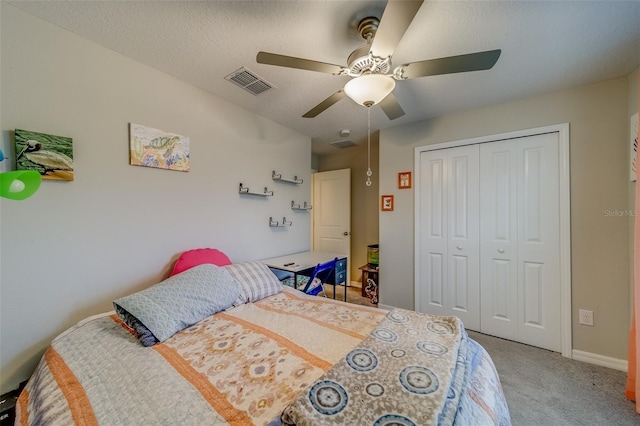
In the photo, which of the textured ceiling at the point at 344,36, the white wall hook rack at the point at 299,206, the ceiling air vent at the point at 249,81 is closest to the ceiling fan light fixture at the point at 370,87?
the textured ceiling at the point at 344,36

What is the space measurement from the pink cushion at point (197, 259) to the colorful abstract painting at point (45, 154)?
852 mm

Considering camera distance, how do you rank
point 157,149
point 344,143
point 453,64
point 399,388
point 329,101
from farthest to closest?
point 344,143 → point 157,149 → point 329,101 → point 453,64 → point 399,388

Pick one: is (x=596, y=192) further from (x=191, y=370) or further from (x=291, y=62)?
(x=191, y=370)

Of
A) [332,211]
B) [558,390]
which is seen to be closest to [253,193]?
[332,211]

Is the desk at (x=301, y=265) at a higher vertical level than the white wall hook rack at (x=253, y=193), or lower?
lower

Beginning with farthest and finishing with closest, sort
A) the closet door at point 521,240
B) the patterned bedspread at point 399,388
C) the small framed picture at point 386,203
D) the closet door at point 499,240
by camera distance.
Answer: the small framed picture at point 386,203 → the closet door at point 499,240 → the closet door at point 521,240 → the patterned bedspread at point 399,388

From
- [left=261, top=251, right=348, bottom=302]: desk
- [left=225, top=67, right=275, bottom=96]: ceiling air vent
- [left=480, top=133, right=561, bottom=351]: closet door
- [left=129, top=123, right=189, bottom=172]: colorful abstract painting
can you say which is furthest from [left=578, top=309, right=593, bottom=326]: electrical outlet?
[left=129, top=123, right=189, bottom=172]: colorful abstract painting

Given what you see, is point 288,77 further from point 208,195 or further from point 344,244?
point 344,244

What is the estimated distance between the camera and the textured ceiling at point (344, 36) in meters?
1.29

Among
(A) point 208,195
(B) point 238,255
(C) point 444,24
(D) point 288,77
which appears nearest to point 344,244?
(B) point 238,255

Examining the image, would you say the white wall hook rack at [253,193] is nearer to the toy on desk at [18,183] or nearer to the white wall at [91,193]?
the white wall at [91,193]

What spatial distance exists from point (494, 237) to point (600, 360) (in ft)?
3.99

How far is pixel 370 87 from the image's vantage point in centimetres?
137

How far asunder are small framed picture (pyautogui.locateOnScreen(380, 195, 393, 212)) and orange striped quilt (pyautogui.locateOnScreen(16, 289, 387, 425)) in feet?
5.87
